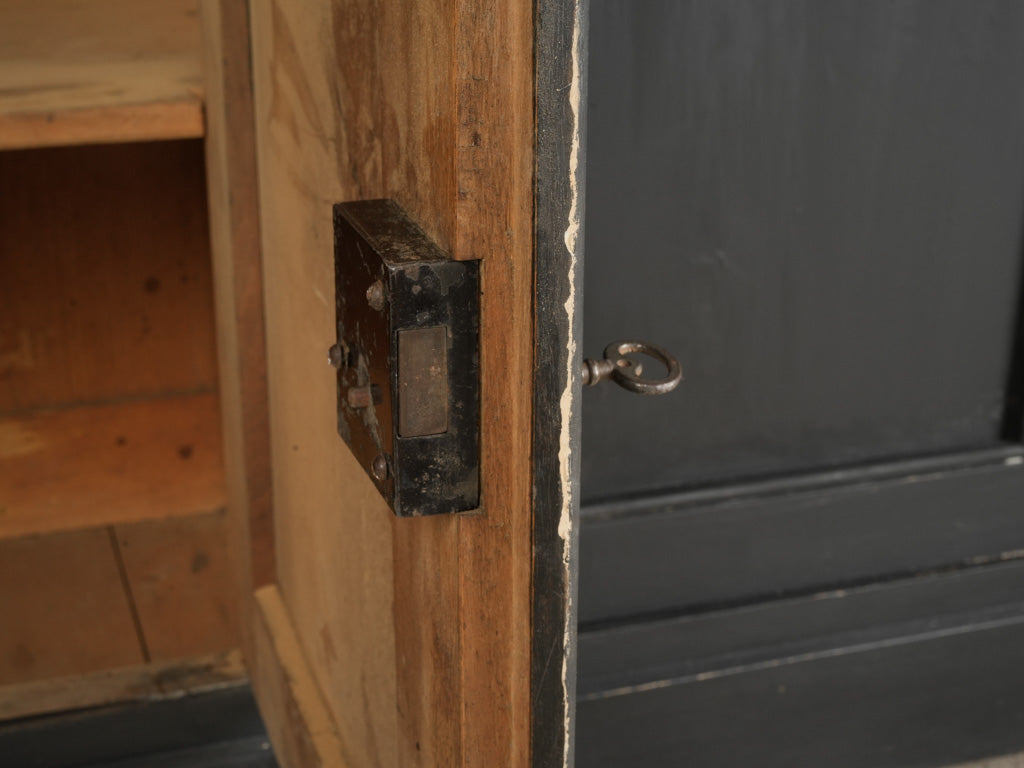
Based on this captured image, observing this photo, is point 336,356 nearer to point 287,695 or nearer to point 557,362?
point 557,362

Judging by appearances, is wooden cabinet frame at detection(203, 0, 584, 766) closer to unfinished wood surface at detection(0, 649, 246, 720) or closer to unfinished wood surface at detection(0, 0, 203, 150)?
unfinished wood surface at detection(0, 0, 203, 150)

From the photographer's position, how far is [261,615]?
53.5 inches

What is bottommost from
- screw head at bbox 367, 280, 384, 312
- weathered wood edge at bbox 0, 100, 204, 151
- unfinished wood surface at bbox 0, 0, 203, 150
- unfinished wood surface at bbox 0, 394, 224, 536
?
unfinished wood surface at bbox 0, 394, 224, 536

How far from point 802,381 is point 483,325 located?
76cm

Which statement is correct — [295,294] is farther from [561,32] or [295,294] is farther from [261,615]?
[561,32]

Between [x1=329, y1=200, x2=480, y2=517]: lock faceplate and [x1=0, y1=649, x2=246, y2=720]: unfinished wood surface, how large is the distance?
2.88ft

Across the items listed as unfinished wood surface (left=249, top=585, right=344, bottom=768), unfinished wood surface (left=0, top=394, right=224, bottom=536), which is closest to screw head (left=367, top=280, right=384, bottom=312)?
unfinished wood surface (left=249, top=585, right=344, bottom=768)

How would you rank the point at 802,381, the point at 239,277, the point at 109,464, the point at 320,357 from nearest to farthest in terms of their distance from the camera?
1. the point at 320,357
2. the point at 239,277
3. the point at 802,381
4. the point at 109,464

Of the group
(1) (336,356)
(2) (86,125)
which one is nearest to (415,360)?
(1) (336,356)

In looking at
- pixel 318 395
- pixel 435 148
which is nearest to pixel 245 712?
pixel 318 395

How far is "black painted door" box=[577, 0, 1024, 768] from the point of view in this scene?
1234mm

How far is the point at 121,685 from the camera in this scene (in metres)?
1.50

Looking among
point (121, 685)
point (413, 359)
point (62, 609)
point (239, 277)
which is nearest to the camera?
point (413, 359)

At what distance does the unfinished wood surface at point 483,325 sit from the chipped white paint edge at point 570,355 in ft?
0.06
